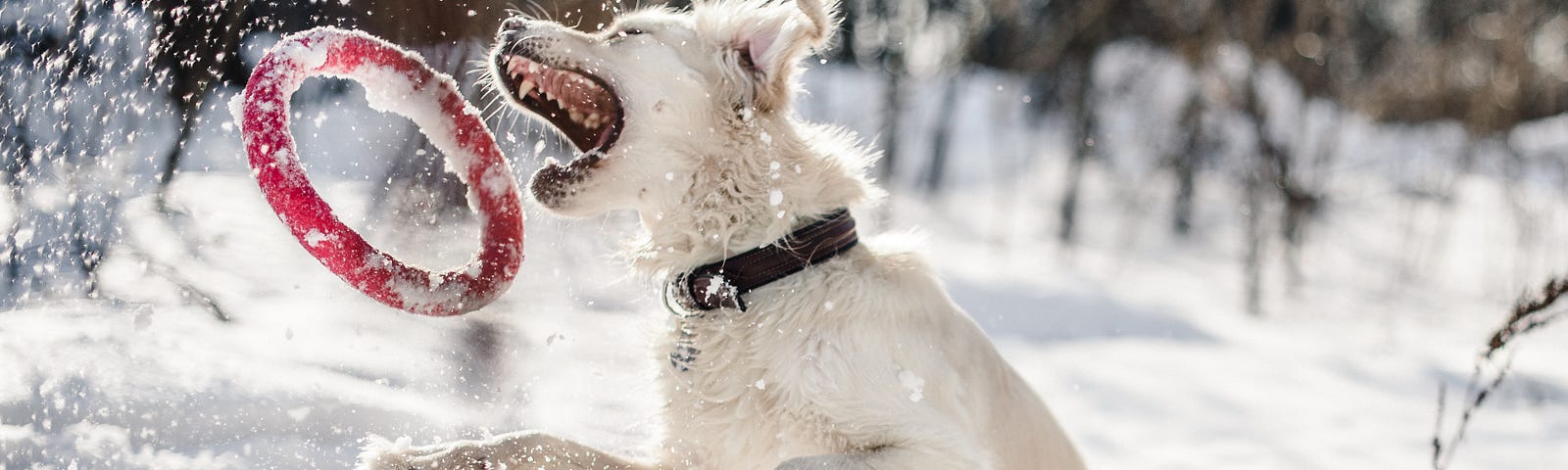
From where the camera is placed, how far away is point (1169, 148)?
15.1m

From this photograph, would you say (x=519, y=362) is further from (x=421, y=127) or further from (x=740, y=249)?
(x=740, y=249)

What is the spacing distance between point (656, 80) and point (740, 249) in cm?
47

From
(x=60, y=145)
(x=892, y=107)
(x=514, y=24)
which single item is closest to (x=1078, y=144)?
(x=892, y=107)

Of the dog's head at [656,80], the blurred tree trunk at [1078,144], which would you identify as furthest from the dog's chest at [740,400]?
the blurred tree trunk at [1078,144]

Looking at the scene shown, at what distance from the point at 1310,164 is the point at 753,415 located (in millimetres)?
10084

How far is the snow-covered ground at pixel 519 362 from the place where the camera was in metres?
3.44

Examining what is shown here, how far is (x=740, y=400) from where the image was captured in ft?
9.47

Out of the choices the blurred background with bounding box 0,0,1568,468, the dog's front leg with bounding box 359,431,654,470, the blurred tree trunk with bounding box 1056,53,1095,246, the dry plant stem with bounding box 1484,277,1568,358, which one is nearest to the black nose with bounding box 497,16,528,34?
the blurred background with bounding box 0,0,1568,468

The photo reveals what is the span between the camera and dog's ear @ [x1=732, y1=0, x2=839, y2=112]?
9.56 feet

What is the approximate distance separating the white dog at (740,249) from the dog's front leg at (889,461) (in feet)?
0.31

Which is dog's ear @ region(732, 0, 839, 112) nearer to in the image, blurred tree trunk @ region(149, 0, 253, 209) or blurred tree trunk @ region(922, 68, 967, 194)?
blurred tree trunk @ region(149, 0, 253, 209)

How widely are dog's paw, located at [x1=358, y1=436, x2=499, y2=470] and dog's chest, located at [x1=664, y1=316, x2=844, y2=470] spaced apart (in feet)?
1.53

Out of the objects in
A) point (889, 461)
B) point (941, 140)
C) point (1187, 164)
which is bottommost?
point (889, 461)

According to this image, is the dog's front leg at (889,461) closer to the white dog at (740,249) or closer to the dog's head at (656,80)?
the white dog at (740,249)
